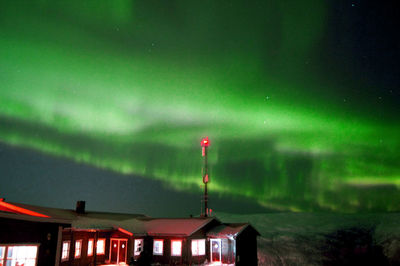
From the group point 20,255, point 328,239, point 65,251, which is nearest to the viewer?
point 20,255

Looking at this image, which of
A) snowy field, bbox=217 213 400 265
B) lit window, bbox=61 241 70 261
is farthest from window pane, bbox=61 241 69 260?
snowy field, bbox=217 213 400 265

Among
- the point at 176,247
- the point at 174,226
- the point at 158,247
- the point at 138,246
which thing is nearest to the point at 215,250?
the point at 176,247

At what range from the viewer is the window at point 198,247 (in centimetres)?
2598

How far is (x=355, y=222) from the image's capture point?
105m

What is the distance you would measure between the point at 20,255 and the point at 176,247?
13.1 meters

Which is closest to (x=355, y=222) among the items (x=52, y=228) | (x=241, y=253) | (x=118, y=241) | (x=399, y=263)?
(x=399, y=263)

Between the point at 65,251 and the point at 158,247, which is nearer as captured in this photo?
the point at 65,251

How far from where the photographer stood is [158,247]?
2616cm

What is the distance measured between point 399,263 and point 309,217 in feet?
198

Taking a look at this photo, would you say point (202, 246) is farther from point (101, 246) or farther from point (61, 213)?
point (61, 213)

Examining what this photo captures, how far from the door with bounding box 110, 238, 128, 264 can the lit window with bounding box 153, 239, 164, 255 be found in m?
2.50

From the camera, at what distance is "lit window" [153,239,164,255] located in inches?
1024

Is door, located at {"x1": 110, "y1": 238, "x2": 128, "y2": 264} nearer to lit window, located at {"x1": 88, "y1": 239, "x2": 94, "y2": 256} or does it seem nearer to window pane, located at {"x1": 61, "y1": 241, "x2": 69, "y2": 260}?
lit window, located at {"x1": 88, "y1": 239, "x2": 94, "y2": 256}

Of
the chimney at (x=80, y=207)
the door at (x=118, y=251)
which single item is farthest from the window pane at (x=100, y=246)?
the chimney at (x=80, y=207)
